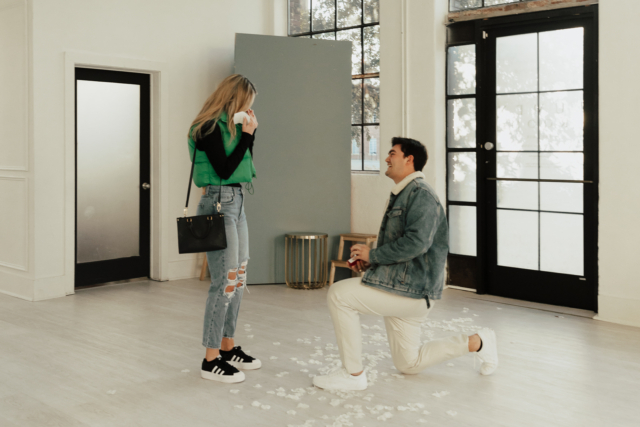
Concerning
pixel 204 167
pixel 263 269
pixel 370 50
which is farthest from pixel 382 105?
pixel 204 167

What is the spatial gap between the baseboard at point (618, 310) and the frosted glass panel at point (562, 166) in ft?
3.37

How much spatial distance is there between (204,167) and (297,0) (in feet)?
15.1

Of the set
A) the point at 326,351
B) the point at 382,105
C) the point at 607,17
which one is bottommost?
the point at 326,351

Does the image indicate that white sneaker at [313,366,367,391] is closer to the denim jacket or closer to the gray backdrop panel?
the denim jacket

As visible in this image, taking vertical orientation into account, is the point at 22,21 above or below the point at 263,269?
above

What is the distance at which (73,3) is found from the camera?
568 centimetres

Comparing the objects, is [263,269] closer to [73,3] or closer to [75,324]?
[75,324]

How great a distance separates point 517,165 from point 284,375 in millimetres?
3063

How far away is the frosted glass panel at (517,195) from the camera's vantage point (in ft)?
17.7

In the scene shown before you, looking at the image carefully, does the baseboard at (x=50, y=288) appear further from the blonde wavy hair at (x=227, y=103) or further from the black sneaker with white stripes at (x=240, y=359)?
the blonde wavy hair at (x=227, y=103)

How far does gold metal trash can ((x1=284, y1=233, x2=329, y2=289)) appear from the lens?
611 centimetres

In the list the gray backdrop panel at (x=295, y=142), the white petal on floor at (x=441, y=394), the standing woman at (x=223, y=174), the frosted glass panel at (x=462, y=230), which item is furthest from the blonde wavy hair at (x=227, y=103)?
the frosted glass panel at (x=462, y=230)

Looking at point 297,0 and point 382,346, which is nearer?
point 382,346

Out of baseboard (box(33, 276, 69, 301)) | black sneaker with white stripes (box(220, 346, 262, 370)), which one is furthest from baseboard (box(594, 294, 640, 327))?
baseboard (box(33, 276, 69, 301))
